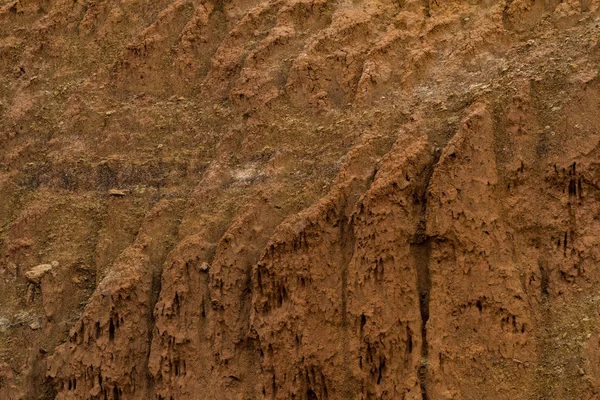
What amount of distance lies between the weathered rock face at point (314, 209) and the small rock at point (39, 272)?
0.14ft

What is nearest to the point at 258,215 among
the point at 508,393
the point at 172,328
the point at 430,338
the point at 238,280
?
the point at 238,280

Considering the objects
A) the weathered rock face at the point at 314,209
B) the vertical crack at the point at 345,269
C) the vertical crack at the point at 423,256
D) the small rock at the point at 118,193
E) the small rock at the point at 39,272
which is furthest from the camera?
the small rock at the point at 118,193

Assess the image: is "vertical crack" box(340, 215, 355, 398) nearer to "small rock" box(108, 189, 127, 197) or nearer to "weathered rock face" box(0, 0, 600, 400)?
"weathered rock face" box(0, 0, 600, 400)

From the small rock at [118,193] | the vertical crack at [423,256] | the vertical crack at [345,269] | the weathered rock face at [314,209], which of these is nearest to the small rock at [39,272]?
the weathered rock face at [314,209]

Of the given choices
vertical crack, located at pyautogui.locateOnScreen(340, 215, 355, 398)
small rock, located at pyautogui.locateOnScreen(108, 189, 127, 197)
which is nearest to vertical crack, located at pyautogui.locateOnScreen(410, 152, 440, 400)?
vertical crack, located at pyautogui.locateOnScreen(340, 215, 355, 398)

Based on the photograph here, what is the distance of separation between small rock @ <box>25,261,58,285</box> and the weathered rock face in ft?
0.14

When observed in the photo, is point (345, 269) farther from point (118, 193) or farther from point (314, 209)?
point (118, 193)

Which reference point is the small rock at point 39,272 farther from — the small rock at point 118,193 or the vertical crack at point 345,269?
the vertical crack at point 345,269

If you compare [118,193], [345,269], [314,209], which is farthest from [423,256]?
[118,193]

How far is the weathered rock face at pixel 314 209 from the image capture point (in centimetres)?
1597

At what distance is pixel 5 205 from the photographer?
21.0 meters

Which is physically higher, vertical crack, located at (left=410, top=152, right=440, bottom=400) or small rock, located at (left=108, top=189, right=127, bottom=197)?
small rock, located at (left=108, top=189, right=127, bottom=197)

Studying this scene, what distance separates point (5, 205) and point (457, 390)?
11303mm

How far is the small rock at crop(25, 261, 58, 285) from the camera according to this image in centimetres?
1941
